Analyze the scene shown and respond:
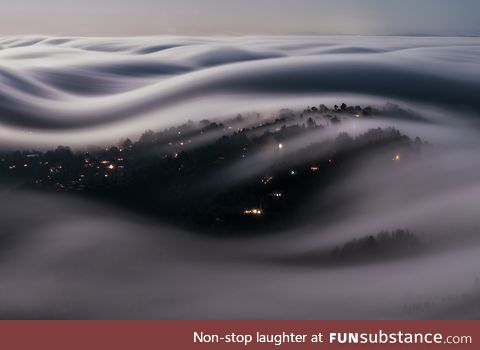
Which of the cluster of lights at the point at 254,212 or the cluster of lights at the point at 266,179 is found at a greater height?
the cluster of lights at the point at 266,179

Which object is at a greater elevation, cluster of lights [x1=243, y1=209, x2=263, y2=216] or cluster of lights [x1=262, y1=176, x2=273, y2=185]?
cluster of lights [x1=262, y1=176, x2=273, y2=185]

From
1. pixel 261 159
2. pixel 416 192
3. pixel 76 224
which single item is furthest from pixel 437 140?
pixel 76 224

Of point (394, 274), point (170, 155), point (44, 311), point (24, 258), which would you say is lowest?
point (44, 311)

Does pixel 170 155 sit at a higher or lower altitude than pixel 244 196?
higher

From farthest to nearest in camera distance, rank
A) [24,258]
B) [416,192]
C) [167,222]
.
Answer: [167,222] < [416,192] < [24,258]

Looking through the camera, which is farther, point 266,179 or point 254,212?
point 266,179

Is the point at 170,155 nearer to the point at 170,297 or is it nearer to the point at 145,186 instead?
the point at 145,186

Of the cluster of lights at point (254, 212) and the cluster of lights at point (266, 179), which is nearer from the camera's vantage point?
the cluster of lights at point (254, 212)

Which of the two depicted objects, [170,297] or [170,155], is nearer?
[170,297]

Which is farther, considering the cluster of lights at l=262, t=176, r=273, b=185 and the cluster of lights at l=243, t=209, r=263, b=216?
the cluster of lights at l=262, t=176, r=273, b=185

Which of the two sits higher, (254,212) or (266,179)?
(266,179)

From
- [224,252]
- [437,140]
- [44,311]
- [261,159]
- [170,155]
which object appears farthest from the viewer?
[170,155]
